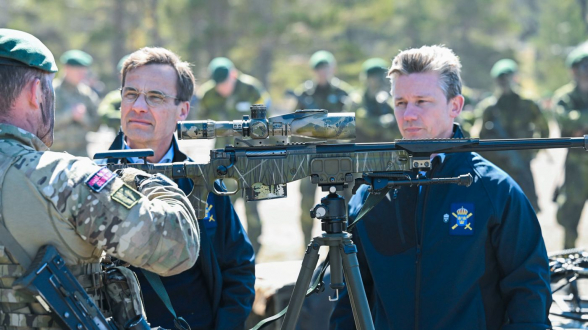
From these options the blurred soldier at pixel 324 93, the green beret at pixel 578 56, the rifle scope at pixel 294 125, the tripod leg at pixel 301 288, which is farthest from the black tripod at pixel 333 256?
the blurred soldier at pixel 324 93

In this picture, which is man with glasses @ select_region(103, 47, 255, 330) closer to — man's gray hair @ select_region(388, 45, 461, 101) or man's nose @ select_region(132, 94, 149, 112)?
man's nose @ select_region(132, 94, 149, 112)

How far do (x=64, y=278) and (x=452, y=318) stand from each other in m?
1.70

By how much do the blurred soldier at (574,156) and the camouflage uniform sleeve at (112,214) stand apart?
8154 mm

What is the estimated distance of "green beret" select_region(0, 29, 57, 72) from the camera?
99.0 inches

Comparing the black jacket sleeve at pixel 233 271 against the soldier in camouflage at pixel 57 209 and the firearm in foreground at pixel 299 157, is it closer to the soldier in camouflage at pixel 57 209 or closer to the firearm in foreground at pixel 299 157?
the firearm in foreground at pixel 299 157

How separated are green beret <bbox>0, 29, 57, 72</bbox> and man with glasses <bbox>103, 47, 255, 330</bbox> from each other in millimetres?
1056

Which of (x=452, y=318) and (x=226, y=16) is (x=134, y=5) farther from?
(x=452, y=318)

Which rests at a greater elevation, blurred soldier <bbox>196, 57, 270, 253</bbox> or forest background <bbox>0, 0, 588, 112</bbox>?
forest background <bbox>0, 0, 588, 112</bbox>

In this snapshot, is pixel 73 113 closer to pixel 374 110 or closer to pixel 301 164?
pixel 374 110

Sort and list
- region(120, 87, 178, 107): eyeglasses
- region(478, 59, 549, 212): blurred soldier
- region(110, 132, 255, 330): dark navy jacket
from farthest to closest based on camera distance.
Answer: region(478, 59, 549, 212): blurred soldier < region(120, 87, 178, 107): eyeglasses < region(110, 132, 255, 330): dark navy jacket

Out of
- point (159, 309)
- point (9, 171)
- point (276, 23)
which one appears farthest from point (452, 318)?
point (276, 23)

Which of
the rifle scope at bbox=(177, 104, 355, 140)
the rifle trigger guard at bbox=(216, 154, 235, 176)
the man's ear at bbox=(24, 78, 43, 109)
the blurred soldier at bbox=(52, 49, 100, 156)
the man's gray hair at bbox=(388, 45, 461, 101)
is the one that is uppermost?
the blurred soldier at bbox=(52, 49, 100, 156)

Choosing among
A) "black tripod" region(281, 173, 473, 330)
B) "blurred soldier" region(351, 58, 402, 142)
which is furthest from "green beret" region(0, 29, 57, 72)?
"blurred soldier" region(351, 58, 402, 142)

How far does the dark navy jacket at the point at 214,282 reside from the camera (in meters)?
3.40
